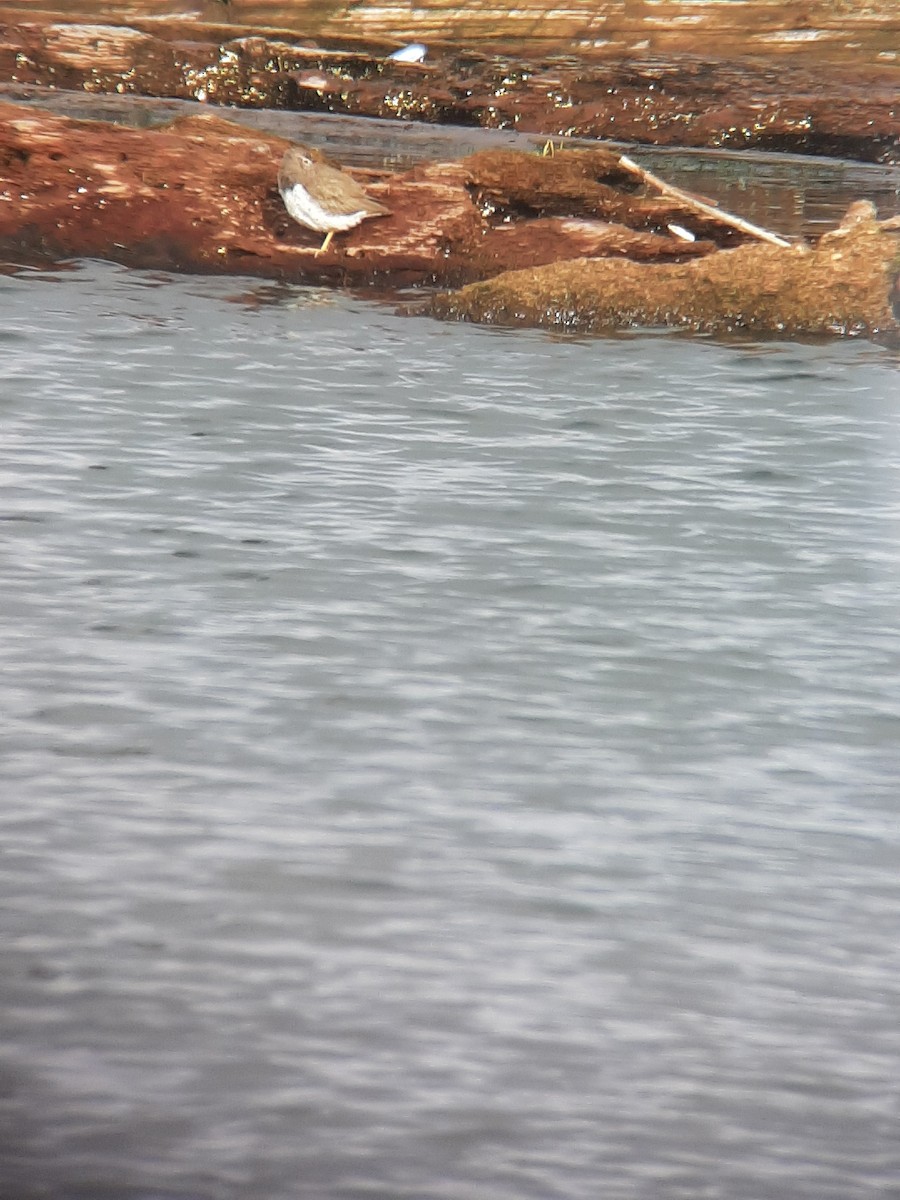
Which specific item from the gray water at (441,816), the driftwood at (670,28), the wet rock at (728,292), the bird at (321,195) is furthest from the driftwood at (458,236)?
the driftwood at (670,28)

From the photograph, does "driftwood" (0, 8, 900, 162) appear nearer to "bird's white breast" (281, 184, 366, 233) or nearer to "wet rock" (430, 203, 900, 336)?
"bird's white breast" (281, 184, 366, 233)

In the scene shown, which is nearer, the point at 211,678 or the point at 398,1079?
the point at 398,1079

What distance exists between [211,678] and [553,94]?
56.3ft

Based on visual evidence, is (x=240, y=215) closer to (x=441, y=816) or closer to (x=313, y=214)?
(x=313, y=214)

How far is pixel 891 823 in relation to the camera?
342cm

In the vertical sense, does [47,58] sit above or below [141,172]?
above

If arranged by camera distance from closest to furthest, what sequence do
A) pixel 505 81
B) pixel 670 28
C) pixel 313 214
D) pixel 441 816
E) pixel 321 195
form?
pixel 441 816 → pixel 321 195 → pixel 313 214 → pixel 505 81 → pixel 670 28

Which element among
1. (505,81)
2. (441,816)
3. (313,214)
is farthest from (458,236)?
(505,81)

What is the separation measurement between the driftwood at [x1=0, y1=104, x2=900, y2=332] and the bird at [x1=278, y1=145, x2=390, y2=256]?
205mm

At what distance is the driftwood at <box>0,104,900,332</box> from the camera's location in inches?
379

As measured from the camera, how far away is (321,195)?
31.3 feet

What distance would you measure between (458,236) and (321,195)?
3.31 ft

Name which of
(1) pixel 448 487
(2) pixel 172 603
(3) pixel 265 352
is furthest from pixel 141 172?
(2) pixel 172 603

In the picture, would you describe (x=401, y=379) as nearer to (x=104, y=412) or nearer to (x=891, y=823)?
(x=104, y=412)
